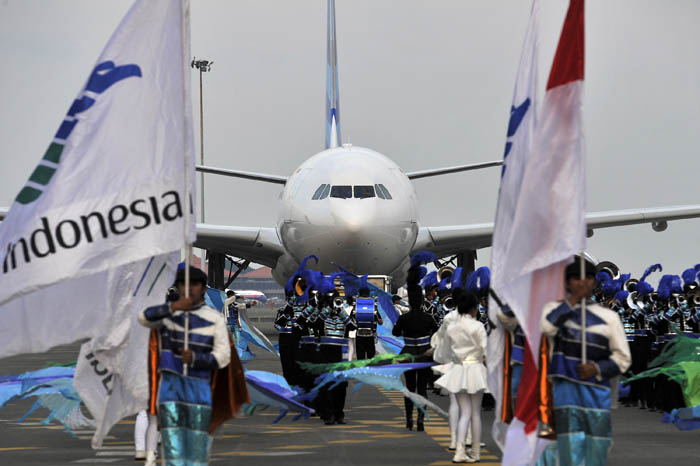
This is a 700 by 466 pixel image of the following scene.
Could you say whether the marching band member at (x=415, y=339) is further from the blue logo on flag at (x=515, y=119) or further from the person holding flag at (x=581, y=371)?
the person holding flag at (x=581, y=371)

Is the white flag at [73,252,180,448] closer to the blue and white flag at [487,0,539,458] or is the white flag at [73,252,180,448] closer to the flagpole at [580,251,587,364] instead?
the blue and white flag at [487,0,539,458]

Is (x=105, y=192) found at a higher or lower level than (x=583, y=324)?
higher

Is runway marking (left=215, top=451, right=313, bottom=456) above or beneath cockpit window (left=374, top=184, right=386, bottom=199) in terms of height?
beneath

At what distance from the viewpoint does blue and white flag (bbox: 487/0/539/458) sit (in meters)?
8.88

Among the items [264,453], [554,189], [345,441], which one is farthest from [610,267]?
[554,189]

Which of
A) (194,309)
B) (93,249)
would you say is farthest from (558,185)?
(93,249)

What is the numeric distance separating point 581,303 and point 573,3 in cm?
204

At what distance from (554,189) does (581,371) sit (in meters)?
1.32

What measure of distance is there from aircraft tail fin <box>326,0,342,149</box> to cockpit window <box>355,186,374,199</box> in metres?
12.9

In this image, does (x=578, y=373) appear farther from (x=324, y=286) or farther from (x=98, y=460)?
(x=324, y=286)

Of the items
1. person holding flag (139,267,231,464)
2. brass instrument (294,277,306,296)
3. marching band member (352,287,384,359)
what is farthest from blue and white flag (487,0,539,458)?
marching band member (352,287,384,359)

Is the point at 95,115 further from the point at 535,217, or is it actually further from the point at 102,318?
the point at 535,217

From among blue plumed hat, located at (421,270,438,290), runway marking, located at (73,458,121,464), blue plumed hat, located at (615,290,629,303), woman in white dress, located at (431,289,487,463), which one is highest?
blue plumed hat, located at (421,270,438,290)

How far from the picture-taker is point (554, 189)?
830 cm
